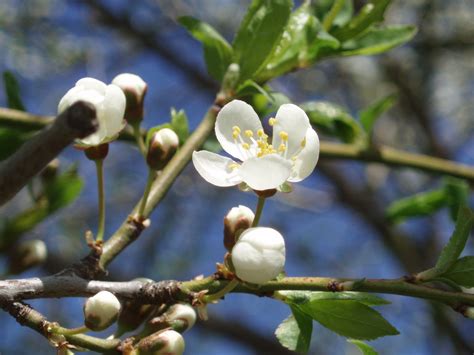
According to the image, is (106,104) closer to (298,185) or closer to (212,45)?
(212,45)

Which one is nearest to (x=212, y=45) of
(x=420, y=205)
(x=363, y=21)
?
(x=363, y=21)

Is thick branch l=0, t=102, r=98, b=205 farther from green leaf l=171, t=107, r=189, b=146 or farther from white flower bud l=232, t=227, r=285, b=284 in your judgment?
green leaf l=171, t=107, r=189, b=146

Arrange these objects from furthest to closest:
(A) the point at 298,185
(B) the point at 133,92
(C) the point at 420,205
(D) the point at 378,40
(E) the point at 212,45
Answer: (A) the point at 298,185 < (C) the point at 420,205 < (D) the point at 378,40 < (E) the point at 212,45 < (B) the point at 133,92

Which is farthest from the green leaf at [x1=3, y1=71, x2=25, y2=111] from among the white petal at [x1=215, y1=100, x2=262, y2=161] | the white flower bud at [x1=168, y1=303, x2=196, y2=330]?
the white flower bud at [x1=168, y1=303, x2=196, y2=330]

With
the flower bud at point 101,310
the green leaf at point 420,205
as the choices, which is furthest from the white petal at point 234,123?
the green leaf at point 420,205

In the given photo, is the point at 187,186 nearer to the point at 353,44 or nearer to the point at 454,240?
the point at 353,44

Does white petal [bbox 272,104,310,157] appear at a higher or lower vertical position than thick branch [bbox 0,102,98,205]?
higher

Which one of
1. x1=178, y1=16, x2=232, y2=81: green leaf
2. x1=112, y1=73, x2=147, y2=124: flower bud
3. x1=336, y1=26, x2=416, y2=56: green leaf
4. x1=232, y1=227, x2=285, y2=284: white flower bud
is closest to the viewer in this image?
x1=232, y1=227, x2=285, y2=284: white flower bud
